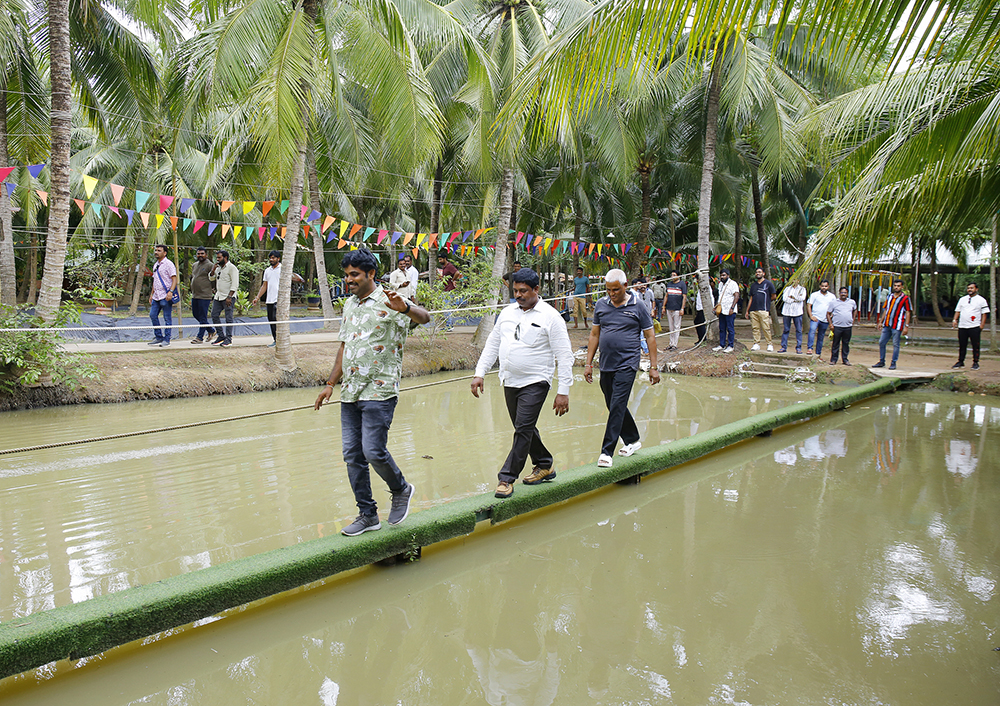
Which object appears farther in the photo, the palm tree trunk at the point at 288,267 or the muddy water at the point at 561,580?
the palm tree trunk at the point at 288,267

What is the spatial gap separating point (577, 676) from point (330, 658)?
46.8 inches

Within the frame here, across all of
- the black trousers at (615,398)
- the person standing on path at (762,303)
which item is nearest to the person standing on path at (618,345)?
the black trousers at (615,398)

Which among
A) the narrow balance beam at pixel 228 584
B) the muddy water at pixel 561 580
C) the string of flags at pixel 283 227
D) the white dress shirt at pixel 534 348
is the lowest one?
the muddy water at pixel 561 580

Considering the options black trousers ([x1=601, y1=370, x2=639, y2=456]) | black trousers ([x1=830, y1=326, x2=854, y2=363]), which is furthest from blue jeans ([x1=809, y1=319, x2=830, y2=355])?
black trousers ([x1=601, y1=370, x2=639, y2=456])

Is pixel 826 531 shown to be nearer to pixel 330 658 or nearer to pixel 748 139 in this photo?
pixel 330 658

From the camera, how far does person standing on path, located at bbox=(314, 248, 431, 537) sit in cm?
424

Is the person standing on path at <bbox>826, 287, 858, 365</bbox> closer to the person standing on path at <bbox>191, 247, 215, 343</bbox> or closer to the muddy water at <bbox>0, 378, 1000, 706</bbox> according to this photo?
the muddy water at <bbox>0, 378, 1000, 706</bbox>

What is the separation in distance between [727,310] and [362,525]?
499 inches

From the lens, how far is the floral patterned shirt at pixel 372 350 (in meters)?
4.25

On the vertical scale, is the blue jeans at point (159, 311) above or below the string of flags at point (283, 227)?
below

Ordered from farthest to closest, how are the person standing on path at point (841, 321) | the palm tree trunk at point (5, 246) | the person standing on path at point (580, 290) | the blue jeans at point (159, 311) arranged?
the person standing on path at point (580, 290), the person standing on path at point (841, 321), the blue jeans at point (159, 311), the palm tree trunk at point (5, 246)

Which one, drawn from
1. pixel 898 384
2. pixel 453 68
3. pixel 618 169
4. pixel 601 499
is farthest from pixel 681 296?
pixel 601 499

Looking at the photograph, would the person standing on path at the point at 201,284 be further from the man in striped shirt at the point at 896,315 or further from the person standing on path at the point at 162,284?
the man in striped shirt at the point at 896,315

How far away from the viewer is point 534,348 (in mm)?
5301
